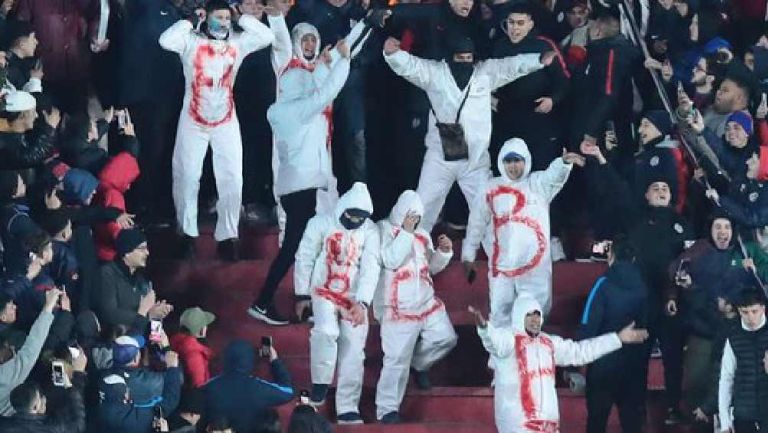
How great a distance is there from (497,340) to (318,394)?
1.36 meters

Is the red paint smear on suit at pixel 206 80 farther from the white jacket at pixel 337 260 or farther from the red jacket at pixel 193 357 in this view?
the red jacket at pixel 193 357

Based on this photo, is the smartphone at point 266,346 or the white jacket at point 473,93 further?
the white jacket at point 473,93

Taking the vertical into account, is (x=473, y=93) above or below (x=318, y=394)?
above

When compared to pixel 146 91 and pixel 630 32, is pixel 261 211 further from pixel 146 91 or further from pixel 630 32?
pixel 630 32

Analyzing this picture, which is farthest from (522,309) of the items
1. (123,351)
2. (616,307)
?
(123,351)

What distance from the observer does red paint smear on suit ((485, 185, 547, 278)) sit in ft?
70.2

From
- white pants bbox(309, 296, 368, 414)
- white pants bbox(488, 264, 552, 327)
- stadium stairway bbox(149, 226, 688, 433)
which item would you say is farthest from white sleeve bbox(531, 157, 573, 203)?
white pants bbox(309, 296, 368, 414)

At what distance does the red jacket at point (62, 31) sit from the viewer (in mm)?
22547

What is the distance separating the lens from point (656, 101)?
22.8m

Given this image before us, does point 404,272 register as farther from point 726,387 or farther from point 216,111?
point 726,387

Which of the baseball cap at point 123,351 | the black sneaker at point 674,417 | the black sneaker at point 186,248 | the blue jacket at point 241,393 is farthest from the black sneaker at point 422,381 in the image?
the baseball cap at point 123,351

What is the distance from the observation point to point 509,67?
72.4 ft

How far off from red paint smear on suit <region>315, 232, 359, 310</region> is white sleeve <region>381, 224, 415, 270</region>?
0.19 metres

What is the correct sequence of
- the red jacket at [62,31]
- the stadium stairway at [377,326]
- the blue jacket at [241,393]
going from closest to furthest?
the blue jacket at [241,393]
the stadium stairway at [377,326]
the red jacket at [62,31]
